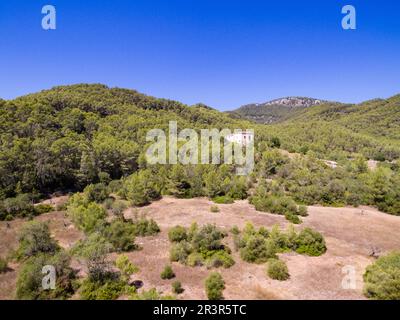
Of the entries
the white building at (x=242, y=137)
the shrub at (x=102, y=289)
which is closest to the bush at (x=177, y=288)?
the shrub at (x=102, y=289)

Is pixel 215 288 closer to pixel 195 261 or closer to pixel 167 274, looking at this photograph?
pixel 167 274

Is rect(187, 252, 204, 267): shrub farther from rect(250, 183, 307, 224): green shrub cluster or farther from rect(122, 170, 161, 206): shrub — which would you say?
rect(122, 170, 161, 206): shrub

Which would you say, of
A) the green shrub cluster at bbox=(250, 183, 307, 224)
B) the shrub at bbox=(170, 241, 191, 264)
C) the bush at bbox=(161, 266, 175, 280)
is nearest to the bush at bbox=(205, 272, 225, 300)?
the bush at bbox=(161, 266, 175, 280)

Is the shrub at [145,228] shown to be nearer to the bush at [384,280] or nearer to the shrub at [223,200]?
the shrub at [223,200]

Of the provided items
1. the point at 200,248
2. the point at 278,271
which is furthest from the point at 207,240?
the point at 278,271

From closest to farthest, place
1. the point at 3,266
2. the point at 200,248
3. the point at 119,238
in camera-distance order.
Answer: the point at 3,266
the point at 200,248
the point at 119,238
